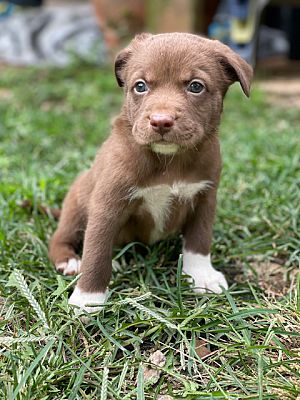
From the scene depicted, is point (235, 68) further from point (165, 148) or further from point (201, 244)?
point (201, 244)

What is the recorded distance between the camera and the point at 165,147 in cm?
306

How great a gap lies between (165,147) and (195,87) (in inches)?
13.7

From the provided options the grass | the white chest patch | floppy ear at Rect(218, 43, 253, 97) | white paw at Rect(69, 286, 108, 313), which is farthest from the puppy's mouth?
white paw at Rect(69, 286, 108, 313)

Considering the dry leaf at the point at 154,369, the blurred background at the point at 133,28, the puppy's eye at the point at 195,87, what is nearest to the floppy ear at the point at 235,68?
the puppy's eye at the point at 195,87

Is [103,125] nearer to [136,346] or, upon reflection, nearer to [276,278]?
[276,278]

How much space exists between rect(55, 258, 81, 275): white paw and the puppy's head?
912 mm

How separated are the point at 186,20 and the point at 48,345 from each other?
23.5 feet

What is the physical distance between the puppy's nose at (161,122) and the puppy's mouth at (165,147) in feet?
0.32

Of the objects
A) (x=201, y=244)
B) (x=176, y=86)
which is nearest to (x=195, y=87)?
(x=176, y=86)

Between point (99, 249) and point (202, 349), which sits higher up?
point (99, 249)

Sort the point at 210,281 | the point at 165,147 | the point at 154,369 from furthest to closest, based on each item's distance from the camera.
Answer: the point at 210,281
the point at 165,147
the point at 154,369

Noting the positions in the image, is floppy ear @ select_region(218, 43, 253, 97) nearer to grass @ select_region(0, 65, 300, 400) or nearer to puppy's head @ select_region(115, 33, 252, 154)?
puppy's head @ select_region(115, 33, 252, 154)

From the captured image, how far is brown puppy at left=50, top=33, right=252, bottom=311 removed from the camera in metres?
3.06

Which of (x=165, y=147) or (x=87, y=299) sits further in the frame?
(x=87, y=299)
